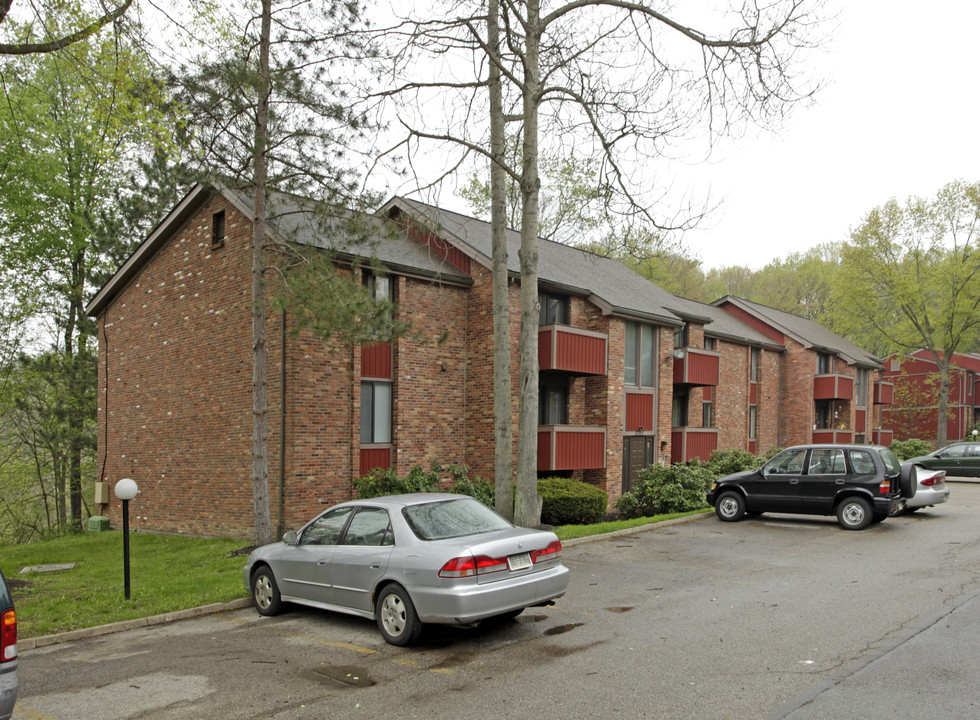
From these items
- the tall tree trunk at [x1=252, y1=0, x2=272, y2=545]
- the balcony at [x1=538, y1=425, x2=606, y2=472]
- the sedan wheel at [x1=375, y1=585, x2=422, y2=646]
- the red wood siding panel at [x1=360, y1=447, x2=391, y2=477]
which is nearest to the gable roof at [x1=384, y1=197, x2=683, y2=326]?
the balcony at [x1=538, y1=425, x2=606, y2=472]

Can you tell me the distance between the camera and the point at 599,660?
686cm

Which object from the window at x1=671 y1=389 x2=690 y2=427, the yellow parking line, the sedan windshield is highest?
the window at x1=671 y1=389 x2=690 y2=427

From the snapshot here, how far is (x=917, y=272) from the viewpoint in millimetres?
41312

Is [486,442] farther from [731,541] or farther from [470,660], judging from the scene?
[470,660]

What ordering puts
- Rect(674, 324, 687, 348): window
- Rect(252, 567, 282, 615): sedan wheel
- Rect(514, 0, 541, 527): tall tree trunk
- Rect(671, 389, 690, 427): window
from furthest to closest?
Rect(671, 389, 690, 427): window, Rect(674, 324, 687, 348): window, Rect(514, 0, 541, 527): tall tree trunk, Rect(252, 567, 282, 615): sedan wheel

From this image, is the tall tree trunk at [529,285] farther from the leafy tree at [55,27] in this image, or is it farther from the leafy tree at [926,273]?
the leafy tree at [926,273]

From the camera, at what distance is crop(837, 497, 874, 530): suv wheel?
15.3m

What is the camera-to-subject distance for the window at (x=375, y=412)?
59.8 feet

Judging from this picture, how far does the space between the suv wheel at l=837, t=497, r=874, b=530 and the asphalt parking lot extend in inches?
169

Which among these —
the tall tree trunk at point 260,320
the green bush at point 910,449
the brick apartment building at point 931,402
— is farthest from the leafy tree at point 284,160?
the brick apartment building at point 931,402

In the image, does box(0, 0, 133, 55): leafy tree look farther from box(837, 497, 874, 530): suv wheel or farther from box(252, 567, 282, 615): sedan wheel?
box(837, 497, 874, 530): suv wheel

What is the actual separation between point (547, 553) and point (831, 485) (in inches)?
399

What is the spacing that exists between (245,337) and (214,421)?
2.29 m

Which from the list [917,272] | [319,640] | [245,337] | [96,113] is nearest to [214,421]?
[245,337]
